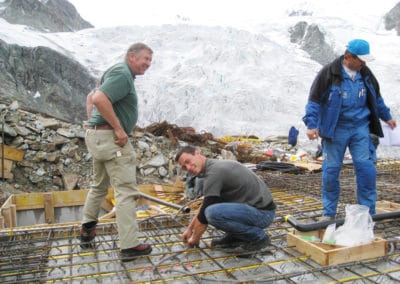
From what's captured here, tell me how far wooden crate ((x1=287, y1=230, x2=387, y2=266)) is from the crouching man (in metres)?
0.29

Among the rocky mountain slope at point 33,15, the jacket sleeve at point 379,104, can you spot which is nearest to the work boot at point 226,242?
the jacket sleeve at point 379,104

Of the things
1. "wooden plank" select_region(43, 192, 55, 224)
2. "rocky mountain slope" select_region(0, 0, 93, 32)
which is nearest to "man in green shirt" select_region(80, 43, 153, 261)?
"wooden plank" select_region(43, 192, 55, 224)

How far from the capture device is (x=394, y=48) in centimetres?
2756

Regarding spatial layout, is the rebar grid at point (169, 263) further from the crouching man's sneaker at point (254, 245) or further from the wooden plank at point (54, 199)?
the wooden plank at point (54, 199)

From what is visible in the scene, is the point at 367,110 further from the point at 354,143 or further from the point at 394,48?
the point at 394,48

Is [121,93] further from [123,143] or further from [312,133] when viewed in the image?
[312,133]

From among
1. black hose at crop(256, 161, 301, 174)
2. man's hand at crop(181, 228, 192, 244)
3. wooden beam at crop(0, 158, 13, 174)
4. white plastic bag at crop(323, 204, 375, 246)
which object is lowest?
black hose at crop(256, 161, 301, 174)

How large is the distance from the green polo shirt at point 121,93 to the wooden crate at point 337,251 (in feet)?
5.34

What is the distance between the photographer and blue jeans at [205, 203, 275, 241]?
2947mm

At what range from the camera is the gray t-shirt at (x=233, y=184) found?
2.91 m

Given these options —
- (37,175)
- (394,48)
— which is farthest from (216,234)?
(394,48)

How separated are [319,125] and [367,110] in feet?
1.47

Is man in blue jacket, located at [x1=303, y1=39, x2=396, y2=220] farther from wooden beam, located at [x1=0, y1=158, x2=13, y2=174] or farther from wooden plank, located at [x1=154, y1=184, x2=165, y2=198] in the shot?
wooden beam, located at [x1=0, y1=158, x2=13, y2=174]

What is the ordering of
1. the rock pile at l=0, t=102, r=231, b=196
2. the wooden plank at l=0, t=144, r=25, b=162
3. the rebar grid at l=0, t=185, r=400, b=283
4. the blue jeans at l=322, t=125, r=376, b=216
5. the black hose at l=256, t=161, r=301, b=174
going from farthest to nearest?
1. the black hose at l=256, t=161, r=301, b=174
2. the rock pile at l=0, t=102, r=231, b=196
3. the wooden plank at l=0, t=144, r=25, b=162
4. the blue jeans at l=322, t=125, r=376, b=216
5. the rebar grid at l=0, t=185, r=400, b=283
